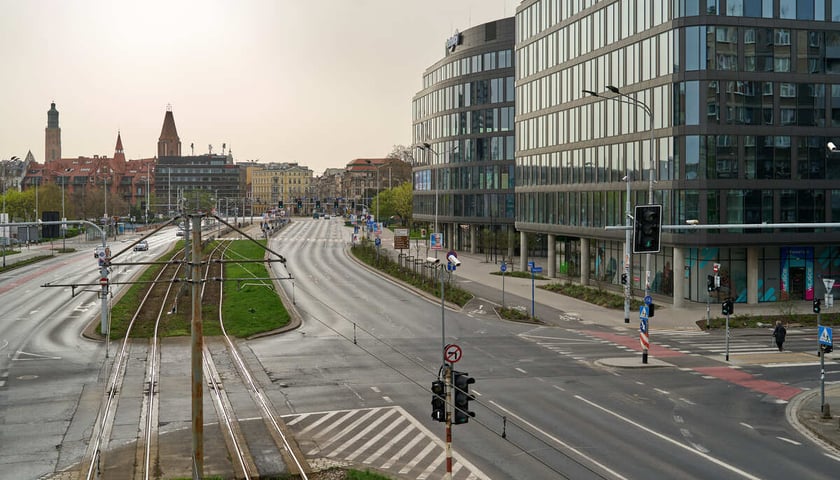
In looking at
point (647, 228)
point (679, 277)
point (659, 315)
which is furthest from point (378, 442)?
point (679, 277)

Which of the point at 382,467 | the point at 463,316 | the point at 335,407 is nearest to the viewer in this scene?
the point at 382,467

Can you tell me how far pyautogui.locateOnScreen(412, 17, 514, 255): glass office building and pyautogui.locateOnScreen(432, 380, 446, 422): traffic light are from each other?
74770 mm

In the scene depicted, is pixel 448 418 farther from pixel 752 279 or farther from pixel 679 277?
pixel 752 279

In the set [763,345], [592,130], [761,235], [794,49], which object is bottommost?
[763,345]

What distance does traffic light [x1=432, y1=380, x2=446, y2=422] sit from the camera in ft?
61.6

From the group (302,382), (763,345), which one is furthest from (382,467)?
(763,345)

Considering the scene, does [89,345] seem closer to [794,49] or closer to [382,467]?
[382,467]

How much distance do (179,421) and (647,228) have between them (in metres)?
15.8

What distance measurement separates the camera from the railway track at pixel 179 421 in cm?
2117

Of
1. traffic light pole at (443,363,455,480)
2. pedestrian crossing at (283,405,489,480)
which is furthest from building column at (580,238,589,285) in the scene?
traffic light pole at (443,363,455,480)

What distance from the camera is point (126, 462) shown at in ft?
71.6

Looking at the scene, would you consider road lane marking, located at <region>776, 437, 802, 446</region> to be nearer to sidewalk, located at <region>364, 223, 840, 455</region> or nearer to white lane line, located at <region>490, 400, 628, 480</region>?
sidewalk, located at <region>364, 223, 840, 455</region>

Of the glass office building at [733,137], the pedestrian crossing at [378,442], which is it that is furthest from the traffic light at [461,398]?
the glass office building at [733,137]

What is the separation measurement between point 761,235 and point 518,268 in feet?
113
